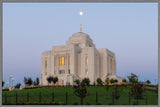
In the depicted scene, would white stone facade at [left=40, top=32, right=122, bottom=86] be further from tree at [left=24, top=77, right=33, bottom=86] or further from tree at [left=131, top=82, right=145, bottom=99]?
tree at [left=131, top=82, right=145, bottom=99]

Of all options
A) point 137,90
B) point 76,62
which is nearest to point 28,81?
point 76,62

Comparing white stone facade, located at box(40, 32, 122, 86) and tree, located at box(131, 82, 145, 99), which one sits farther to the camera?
white stone facade, located at box(40, 32, 122, 86)

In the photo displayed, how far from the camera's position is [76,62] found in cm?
5597

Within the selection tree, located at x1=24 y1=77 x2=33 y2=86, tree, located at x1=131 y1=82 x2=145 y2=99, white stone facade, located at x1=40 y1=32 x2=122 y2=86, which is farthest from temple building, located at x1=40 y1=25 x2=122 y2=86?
tree, located at x1=131 y1=82 x2=145 y2=99

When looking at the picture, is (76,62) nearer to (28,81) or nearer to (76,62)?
(76,62)

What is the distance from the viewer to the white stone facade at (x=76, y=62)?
53059 mm

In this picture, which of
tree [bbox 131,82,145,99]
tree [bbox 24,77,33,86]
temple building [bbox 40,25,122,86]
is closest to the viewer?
tree [bbox 131,82,145,99]

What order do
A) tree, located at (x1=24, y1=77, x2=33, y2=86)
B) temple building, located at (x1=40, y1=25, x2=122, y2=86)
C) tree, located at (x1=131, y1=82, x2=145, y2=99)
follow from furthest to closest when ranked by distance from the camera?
1. temple building, located at (x1=40, y1=25, x2=122, y2=86)
2. tree, located at (x1=24, y1=77, x2=33, y2=86)
3. tree, located at (x1=131, y1=82, x2=145, y2=99)

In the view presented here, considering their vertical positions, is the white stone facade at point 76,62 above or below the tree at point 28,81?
above

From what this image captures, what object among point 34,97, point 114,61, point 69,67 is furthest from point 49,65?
point 34,97

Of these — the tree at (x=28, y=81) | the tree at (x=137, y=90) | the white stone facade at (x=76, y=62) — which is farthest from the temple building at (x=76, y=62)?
Result: the tree at (x=137, y=90)

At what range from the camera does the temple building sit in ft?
174

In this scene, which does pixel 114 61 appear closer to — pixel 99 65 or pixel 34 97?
pixel 99 65

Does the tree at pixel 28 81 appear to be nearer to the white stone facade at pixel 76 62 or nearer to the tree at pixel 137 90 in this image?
the white stone facade at pixel 76 62
